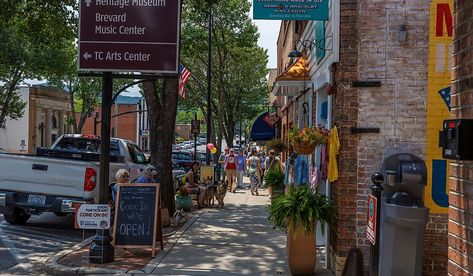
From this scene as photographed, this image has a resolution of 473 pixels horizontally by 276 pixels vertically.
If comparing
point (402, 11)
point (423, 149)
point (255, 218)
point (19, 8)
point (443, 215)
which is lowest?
point (255, 218)

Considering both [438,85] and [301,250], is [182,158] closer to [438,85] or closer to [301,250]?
[301,250]

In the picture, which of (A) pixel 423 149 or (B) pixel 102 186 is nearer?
(A) pixel 423 149

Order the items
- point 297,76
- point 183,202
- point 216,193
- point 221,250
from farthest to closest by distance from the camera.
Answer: point 216,193, point 183,202, point 297,76, point 221,250

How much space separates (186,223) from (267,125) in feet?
48.8

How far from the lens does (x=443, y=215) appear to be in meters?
7.20

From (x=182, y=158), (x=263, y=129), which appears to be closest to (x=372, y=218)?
(x=263, y=129)

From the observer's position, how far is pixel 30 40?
1648 centimetres

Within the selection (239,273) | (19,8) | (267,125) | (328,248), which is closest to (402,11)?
(328,248)

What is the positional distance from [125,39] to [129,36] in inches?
2.9

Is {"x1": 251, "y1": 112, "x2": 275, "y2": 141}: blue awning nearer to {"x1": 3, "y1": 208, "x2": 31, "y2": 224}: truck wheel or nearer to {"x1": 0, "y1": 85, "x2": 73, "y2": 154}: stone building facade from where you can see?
{"x1": 3, "y1": 208, "x2": 31, "y2": 224}: truck wheel

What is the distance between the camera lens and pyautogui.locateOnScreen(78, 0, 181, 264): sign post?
26.4ft

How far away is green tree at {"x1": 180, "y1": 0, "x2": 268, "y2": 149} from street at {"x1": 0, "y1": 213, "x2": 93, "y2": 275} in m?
14.7

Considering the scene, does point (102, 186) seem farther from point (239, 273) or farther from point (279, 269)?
point (279, 269)

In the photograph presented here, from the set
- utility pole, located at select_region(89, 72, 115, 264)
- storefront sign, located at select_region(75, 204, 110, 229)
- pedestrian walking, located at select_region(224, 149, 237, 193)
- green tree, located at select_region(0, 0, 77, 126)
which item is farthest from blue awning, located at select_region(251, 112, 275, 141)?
storefront sign, located at select_region(75, 204, 110, 229)
